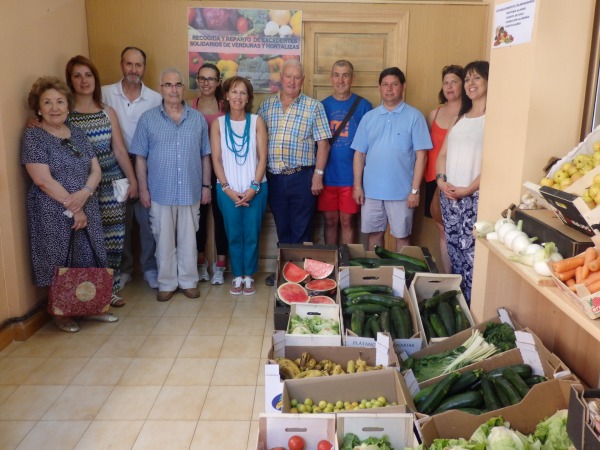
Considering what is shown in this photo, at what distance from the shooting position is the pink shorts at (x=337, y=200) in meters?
4.43

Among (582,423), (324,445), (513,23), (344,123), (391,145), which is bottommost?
(324,445)

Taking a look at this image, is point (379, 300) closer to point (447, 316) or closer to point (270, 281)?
point (447, 316)

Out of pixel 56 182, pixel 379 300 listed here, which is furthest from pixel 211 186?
pixel 379 300

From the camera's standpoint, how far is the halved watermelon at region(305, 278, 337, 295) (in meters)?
3.22

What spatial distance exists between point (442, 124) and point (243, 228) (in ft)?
5.46

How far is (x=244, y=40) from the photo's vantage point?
453cm

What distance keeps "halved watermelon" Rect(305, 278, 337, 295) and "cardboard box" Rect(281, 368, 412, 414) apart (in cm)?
114

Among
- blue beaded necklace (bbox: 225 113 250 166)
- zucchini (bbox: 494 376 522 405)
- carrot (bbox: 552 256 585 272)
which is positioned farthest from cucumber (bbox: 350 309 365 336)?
blue beaded necklace (bbox: 225 113 250 166)

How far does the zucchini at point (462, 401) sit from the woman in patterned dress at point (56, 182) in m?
2.55

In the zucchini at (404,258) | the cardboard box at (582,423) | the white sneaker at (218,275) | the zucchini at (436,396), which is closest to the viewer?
the cardboard box at (582,423)

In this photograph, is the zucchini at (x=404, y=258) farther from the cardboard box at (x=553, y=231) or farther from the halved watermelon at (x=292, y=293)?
the cardboard box at (x=553, y=231)

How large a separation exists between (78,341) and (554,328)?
2746 mm

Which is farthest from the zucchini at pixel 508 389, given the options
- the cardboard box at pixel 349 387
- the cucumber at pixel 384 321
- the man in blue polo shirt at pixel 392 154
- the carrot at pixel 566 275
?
the man in blue polo shirt at pixel 392 154

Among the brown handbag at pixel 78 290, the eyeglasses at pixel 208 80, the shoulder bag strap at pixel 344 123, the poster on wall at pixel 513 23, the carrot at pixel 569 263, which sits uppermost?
the poster on wall at pixel 513 23
